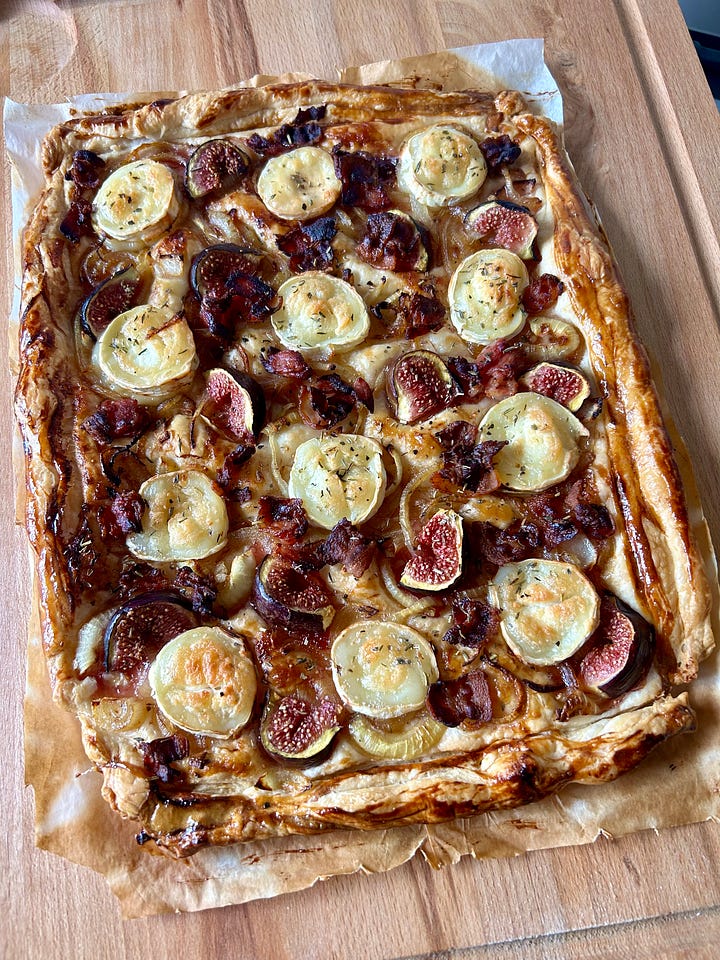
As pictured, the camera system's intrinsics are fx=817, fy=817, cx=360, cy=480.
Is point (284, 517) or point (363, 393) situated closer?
point (284, 517)

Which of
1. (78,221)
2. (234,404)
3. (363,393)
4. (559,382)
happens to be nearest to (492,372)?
(559,382)

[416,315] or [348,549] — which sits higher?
[416,315]

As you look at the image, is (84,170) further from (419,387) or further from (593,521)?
(593,521)

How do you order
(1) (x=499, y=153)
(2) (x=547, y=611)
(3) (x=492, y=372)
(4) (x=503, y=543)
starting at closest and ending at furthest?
(2) (x=547, y=611) < (4) (x=503, y=543) < (3) (x=492, y=372) < (1) (x=499, y=153)

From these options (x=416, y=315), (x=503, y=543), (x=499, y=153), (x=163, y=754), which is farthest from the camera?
(x=499, y=153)

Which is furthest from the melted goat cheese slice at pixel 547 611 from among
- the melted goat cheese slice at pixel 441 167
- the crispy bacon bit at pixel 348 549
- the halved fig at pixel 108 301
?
the halved fig at pixel 108 301

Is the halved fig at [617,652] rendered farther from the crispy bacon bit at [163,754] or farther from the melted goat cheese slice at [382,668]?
the crispy bacon bit at [163,754]

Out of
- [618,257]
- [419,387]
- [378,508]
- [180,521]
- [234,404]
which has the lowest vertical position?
[378,508]
